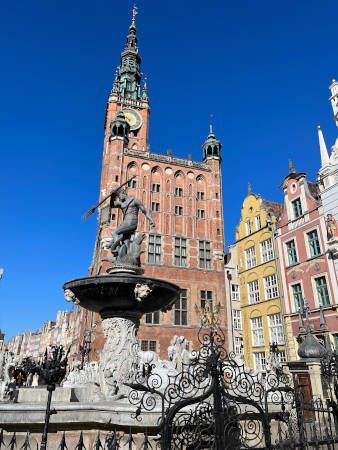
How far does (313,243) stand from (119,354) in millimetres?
16627

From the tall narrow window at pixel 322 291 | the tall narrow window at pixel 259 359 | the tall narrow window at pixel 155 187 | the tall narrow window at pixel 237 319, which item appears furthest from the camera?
the tall narrow window at pixel 155 187

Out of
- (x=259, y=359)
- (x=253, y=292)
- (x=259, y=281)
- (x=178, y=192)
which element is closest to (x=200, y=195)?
(x=178, y=192)

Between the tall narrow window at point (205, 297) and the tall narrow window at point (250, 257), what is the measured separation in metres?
4.09

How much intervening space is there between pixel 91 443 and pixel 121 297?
10.4ft

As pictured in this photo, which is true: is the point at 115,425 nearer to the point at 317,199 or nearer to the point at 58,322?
the point at 317,199

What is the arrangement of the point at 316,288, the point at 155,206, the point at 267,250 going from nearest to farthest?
the point at 316,288 < the point at 267,250 < the point at 155,206

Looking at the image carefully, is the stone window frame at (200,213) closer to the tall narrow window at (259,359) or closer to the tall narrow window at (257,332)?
the tall narrow window at (257,332)

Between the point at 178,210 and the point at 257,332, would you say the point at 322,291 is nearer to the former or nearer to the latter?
the point at 257,332

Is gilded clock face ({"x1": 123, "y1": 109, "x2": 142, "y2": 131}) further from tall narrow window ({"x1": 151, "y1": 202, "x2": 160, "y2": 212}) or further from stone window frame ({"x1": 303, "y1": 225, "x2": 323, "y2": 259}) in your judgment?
stone window frame ({"x1": 303, "y1": 225, "x2": 323, "y2": 259})

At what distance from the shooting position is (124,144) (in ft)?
100

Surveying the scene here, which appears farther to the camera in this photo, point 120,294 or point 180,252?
point 180,252

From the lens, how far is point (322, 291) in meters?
19.4

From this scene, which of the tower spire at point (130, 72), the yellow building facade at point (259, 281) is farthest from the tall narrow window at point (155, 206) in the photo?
the tower spire at point (130, 72)

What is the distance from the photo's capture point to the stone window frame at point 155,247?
1109 inches
